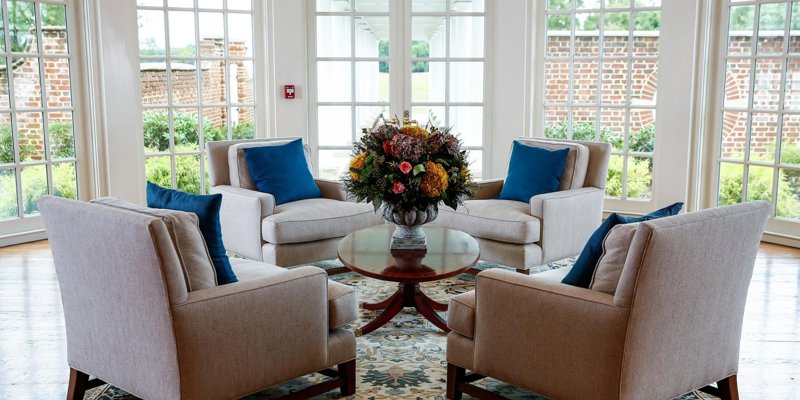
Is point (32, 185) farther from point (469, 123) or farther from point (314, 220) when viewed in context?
point (469, 123)

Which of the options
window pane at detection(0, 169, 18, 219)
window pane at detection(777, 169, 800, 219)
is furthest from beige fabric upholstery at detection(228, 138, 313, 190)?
window pane at detection(777, 169, 800, 219)

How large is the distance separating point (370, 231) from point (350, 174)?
564 millimetres

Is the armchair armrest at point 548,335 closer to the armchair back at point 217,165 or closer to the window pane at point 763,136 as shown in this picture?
the armchair back at point 217,165

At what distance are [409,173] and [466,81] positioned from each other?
3370mm

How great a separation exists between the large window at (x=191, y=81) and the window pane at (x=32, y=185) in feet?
2.70

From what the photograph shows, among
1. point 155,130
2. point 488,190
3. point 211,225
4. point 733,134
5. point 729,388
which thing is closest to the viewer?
point 211,225

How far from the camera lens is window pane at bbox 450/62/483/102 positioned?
7137mm

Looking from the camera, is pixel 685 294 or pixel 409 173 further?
pixel 409 173

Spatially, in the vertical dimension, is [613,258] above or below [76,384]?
above

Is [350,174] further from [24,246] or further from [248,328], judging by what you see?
[24,246]

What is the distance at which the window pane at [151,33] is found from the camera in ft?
21.6

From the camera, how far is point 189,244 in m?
2.93

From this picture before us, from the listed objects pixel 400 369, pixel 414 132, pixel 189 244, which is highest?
pixel 414 132

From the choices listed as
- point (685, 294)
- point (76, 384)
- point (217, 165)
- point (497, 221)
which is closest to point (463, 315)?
point (685, 294)
